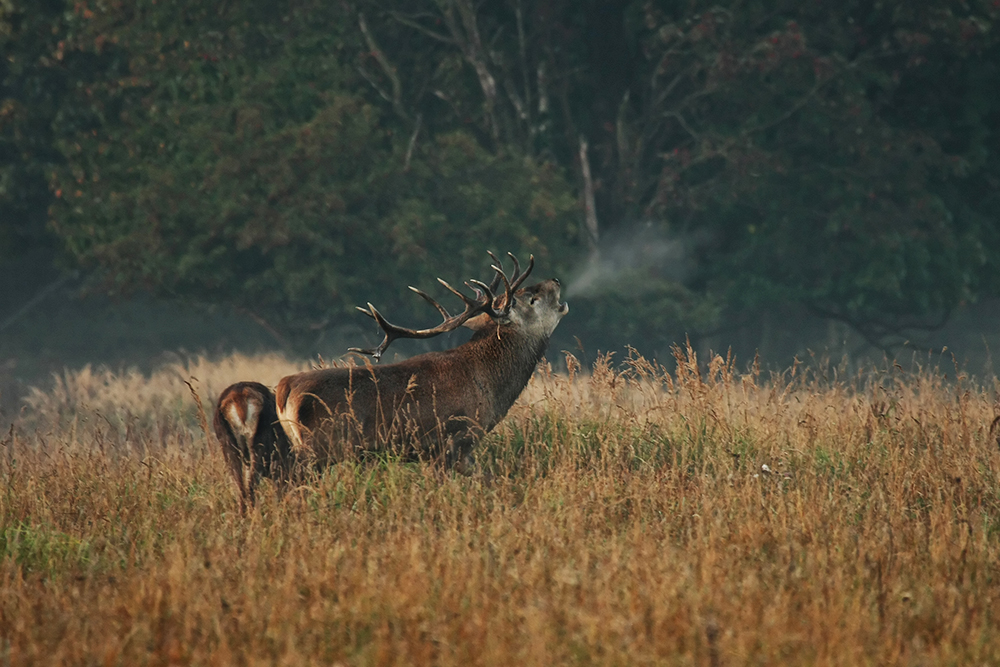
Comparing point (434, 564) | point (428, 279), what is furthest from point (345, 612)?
point (428, 279)

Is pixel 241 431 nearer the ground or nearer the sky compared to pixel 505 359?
nearer the ground

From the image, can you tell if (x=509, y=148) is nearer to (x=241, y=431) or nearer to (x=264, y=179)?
(x=264, y=179)

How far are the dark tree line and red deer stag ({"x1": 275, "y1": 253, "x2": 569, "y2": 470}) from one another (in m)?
10.5

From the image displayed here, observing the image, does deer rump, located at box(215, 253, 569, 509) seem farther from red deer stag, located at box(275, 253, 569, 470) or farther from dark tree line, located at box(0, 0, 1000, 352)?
dark tree line, located at box(0, 0, 1000, 352)

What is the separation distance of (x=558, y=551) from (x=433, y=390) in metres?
2.04

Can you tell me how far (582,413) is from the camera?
9.11 m

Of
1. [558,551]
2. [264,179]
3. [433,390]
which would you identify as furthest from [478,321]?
[264,179]

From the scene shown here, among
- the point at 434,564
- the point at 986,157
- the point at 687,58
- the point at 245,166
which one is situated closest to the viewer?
the point at 434,564

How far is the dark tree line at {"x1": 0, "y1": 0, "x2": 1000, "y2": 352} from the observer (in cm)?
1817

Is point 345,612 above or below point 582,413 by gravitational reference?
below

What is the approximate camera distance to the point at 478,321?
803 cm

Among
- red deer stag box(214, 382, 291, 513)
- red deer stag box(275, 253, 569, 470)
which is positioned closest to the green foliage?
red deer stag box(275, 253, 569, 470)

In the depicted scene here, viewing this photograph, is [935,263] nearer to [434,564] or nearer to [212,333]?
[434,564]

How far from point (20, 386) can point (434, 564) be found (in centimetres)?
1839
